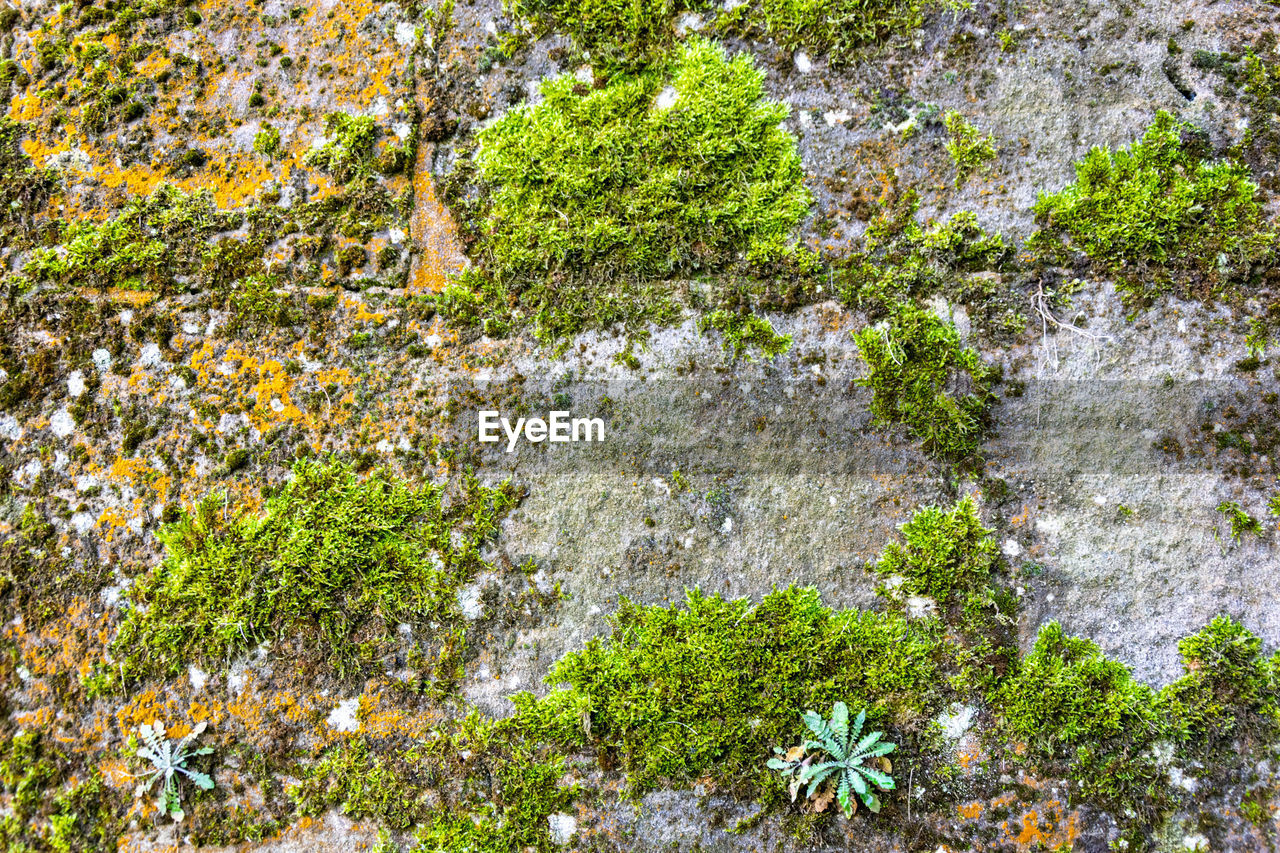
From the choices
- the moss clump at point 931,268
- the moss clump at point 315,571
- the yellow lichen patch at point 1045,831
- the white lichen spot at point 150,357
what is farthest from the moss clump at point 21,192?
the yellow lichen patch at point 1045,831

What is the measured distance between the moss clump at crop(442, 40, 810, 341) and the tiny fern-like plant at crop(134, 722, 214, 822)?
7.25 ft

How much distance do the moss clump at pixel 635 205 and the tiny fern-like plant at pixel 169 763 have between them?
2.21 meters

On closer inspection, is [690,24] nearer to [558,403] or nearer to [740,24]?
[740,24]

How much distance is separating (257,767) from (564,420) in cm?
198

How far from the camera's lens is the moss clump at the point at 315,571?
301cm

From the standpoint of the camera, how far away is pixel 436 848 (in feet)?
9.48

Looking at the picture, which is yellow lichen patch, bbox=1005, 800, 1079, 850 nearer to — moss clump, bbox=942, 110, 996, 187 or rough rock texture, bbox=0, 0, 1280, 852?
rough rock texture, bbox=0, 0, 1280, 852

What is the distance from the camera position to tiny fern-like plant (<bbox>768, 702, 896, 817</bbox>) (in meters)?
2.80

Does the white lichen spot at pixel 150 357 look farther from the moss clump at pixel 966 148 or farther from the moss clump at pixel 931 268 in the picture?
the moss clump at pixel 966 148

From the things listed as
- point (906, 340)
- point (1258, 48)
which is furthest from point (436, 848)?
point (1258, 48)

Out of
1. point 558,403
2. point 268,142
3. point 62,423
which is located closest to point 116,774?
point 62,423

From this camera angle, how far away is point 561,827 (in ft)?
9.50

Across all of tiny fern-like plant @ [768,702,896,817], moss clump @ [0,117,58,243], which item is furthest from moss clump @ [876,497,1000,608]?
moss clump @ [0,117,58,243]

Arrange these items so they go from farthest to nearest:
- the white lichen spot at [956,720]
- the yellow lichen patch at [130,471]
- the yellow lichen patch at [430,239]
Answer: the yellow lichen patch at [430,239] < the yellow lichen patch at [130,471] < the white lichen spot at [956,720]
